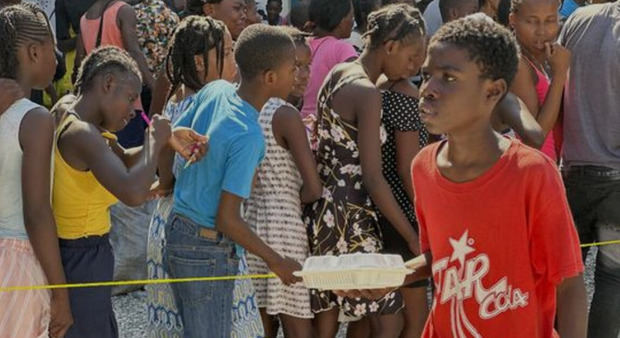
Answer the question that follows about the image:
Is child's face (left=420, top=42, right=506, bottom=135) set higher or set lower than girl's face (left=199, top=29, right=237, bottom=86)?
higher

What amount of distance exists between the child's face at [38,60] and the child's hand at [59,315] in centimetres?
80

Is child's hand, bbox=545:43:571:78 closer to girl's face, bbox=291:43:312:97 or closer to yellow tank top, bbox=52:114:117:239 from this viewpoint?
girl's face, bbox=291:43:312:97

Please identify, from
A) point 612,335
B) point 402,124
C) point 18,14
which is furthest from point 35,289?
point 612,335

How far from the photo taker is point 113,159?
4371 mm

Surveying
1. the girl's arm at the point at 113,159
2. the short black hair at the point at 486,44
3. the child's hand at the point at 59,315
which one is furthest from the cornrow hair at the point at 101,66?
the short black hair at the point at 486,44

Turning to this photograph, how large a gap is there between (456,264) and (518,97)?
1758mm

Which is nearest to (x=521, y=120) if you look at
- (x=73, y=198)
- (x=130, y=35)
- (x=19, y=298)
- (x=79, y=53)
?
(x=73, y=198)

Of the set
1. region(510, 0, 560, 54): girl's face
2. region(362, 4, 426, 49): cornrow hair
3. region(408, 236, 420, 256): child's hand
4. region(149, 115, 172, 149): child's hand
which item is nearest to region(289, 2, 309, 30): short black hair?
region(362, 4, 426, 49): cornrow hair

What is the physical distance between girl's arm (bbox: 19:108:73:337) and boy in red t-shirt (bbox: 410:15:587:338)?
1459mm

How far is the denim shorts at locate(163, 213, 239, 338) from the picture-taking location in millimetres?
4621

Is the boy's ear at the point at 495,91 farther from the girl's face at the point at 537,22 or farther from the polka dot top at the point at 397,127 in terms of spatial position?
the polka dot top at the point at 397,127

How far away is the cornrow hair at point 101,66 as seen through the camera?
4.68 m

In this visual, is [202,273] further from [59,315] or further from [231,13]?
[231,13]

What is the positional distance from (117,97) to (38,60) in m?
0.33
